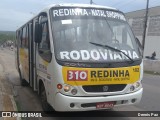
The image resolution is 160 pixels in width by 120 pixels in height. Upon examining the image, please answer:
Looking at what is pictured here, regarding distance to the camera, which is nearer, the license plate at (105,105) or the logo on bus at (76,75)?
the logo on bus at (76,75)

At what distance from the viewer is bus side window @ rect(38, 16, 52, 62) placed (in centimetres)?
745

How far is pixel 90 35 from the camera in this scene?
7395 mm

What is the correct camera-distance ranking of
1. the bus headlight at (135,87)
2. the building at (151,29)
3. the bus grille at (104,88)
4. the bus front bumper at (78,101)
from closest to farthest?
the bus front bumper at (78,101) < the bus grille at (104,88) < the bus headlight at (135,87) < the building at (151,29)

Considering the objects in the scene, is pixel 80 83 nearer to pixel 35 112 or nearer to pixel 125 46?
pixel 125 46

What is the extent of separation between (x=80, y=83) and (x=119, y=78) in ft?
2.92

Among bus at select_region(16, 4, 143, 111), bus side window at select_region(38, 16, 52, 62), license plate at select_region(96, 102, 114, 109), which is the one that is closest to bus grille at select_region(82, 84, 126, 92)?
bus at select_region(16, 4, 143, 111)

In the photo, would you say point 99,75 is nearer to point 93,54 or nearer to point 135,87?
point 93,54

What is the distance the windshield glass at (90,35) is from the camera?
23.2 ft

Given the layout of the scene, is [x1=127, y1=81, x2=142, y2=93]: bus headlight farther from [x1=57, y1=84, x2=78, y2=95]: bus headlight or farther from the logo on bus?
[x1=57, y1=84, x2=78, y2=95]: bus headlight

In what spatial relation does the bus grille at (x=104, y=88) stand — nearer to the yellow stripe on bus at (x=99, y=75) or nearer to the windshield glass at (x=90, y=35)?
the yellow stripe on bus at (x=99, y=75)

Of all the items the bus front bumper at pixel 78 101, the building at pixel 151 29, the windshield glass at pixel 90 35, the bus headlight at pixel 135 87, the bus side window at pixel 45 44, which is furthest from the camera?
the building at pixel 151 29

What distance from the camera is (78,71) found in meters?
6.77

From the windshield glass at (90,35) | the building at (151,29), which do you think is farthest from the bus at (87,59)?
the building at (151,29)

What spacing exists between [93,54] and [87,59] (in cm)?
21
